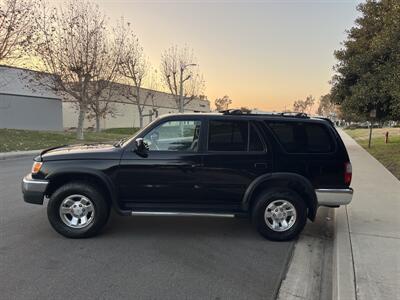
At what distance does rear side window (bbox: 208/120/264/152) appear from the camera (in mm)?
5605

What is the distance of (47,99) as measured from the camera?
39.9m

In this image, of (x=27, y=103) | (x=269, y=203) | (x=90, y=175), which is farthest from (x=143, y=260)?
(x=27, y=103)

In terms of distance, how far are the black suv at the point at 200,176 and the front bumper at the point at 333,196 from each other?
0.6 inches

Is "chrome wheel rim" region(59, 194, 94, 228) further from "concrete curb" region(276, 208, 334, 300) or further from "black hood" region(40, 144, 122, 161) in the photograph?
"concrete curb" region(276, 208, 334, 300)

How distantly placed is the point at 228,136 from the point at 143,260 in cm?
208

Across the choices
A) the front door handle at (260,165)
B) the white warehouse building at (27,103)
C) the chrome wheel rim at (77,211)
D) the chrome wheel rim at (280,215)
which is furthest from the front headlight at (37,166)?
the white warehouse building at (27,103)

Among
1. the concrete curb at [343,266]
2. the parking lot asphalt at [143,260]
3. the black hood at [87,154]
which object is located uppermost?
the black hood at [87,154]

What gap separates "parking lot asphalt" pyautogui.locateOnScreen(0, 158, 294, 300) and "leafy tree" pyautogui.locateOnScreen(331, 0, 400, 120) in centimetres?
1012

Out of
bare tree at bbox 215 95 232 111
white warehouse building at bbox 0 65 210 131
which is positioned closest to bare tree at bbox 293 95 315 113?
bare tree at bbox 215 95 232 111

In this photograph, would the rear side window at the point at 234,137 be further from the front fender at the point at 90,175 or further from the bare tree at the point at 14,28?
the bare tree at the point at 14,28

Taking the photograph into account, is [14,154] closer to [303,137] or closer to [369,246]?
[303,137]

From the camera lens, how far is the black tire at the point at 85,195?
5.48m

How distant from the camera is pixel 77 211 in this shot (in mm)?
5551

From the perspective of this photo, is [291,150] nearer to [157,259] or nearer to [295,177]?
[295,177]
